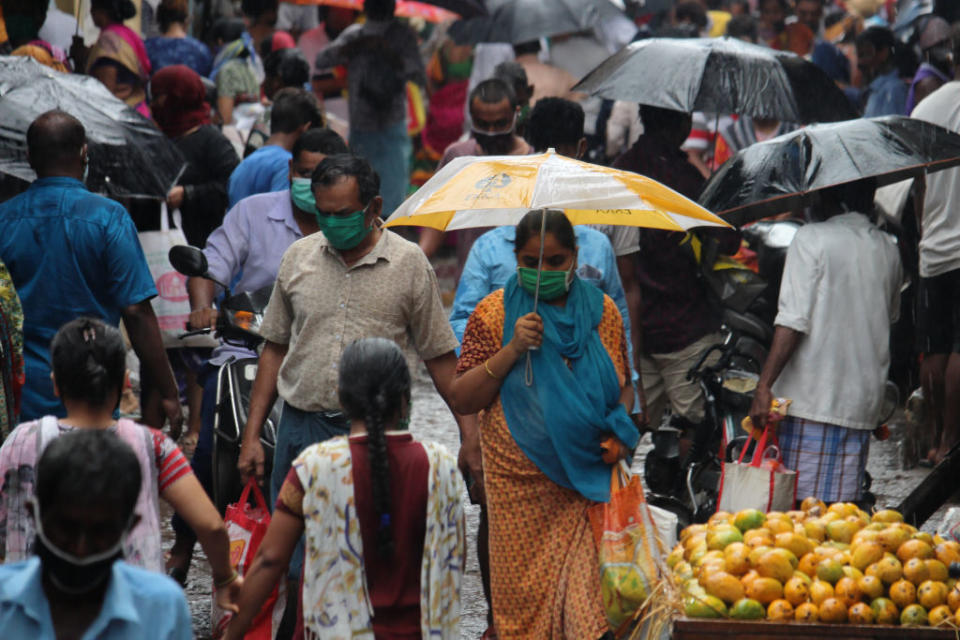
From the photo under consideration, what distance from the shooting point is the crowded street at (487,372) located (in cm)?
Result: 391

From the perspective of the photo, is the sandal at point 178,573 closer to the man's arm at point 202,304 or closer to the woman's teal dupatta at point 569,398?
the man's arm at point 202,304

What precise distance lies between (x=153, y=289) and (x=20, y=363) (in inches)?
23.9

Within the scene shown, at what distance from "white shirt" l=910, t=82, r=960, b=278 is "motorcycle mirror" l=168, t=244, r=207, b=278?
14.0 ft

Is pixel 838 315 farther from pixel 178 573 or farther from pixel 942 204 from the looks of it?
pixel 178 573

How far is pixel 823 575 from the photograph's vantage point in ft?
15.3

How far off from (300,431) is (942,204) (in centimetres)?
444

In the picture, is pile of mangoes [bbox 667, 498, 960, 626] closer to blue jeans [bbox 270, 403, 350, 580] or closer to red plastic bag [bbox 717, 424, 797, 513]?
red plastic bag [bbox 717, 424, 797, 513]

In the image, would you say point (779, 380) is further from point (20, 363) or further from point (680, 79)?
point (20, 363)

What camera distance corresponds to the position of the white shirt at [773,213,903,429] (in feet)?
20.1

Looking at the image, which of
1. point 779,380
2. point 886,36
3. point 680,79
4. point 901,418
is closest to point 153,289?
point 779,380

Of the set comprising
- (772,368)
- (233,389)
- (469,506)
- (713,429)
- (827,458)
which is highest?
(772,368)

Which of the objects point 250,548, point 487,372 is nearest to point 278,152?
point 250,548

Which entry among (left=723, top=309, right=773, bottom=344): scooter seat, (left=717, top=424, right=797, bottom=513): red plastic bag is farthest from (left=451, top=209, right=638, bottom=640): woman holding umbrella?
(left=723, top=309, right=773, bottom=344): scooter seat

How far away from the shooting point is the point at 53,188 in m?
5.55
